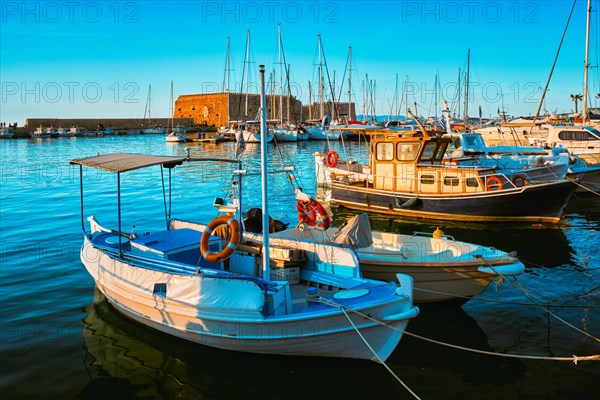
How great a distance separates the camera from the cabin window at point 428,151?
19.3 metres

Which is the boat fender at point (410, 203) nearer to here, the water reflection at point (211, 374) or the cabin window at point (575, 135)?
the water reflection at point (211, 374)

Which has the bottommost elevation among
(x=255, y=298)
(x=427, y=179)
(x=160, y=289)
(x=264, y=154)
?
(x=160, y=289)

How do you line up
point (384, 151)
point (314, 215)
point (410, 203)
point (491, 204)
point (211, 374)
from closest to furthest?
point (211, 374)
point (314, 215)
point (491, 204)
point (410, 203)
point (384, 151)

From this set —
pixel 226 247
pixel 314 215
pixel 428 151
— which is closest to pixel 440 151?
pixel 428 151

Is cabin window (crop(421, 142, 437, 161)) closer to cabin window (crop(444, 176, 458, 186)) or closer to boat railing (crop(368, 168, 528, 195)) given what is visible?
boat railing (crop(368, 168, 528, 195))

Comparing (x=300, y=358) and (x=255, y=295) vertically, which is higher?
(x=255, y=295)

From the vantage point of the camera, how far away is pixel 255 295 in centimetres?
798

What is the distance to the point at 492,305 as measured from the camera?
35.9 ft

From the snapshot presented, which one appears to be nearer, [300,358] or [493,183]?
[300,358]

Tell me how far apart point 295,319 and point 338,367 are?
49.6 inches

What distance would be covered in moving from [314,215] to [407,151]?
8.16 m

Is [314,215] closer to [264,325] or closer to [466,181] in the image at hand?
[264,325]

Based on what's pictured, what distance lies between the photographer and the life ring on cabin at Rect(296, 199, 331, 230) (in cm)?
1259

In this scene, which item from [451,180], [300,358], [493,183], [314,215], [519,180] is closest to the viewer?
[300,358]
